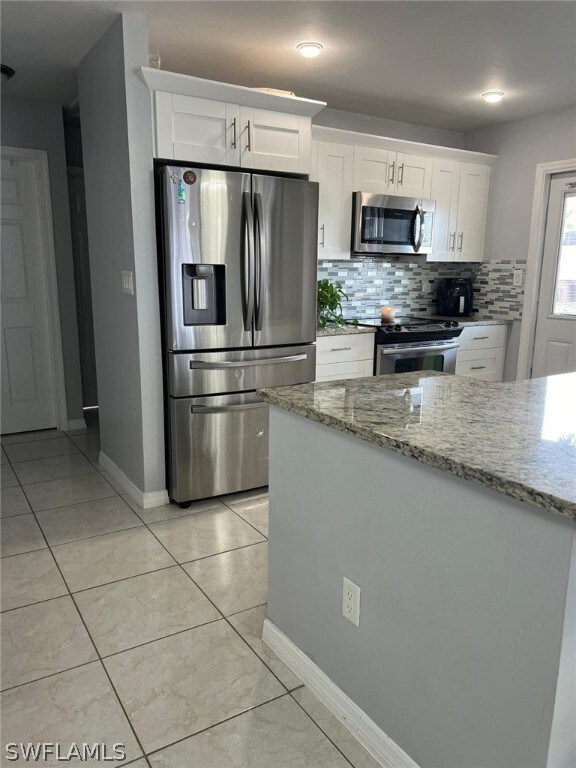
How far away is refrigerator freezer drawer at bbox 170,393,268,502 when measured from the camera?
301 centimetres

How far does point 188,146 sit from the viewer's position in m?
2.84

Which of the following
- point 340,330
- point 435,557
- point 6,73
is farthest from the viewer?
point 340,330

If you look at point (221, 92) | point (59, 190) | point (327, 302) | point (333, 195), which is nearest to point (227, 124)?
point (221, 92)

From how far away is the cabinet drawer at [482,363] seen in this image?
453cm

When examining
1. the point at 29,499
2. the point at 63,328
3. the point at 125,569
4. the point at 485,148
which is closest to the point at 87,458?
the point at 29,499

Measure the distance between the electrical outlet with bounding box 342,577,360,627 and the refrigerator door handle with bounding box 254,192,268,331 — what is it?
179 centimetres

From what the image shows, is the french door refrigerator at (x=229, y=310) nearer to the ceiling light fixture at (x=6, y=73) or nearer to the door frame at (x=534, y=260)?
the ceiling light fixture at (x=6, y=73)

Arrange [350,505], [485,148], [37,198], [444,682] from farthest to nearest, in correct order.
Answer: [485,148]
[37,198]
[350,505]
[444,682]

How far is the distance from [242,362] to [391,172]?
2034mm

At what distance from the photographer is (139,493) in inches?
124

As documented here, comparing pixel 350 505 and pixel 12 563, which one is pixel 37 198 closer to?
pixel 12 563

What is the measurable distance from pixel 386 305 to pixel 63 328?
2.67m

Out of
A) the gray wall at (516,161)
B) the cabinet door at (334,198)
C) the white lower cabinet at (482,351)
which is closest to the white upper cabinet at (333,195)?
the cabinet door at (334,198)

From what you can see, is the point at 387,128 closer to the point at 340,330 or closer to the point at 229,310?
the point at 340,330
